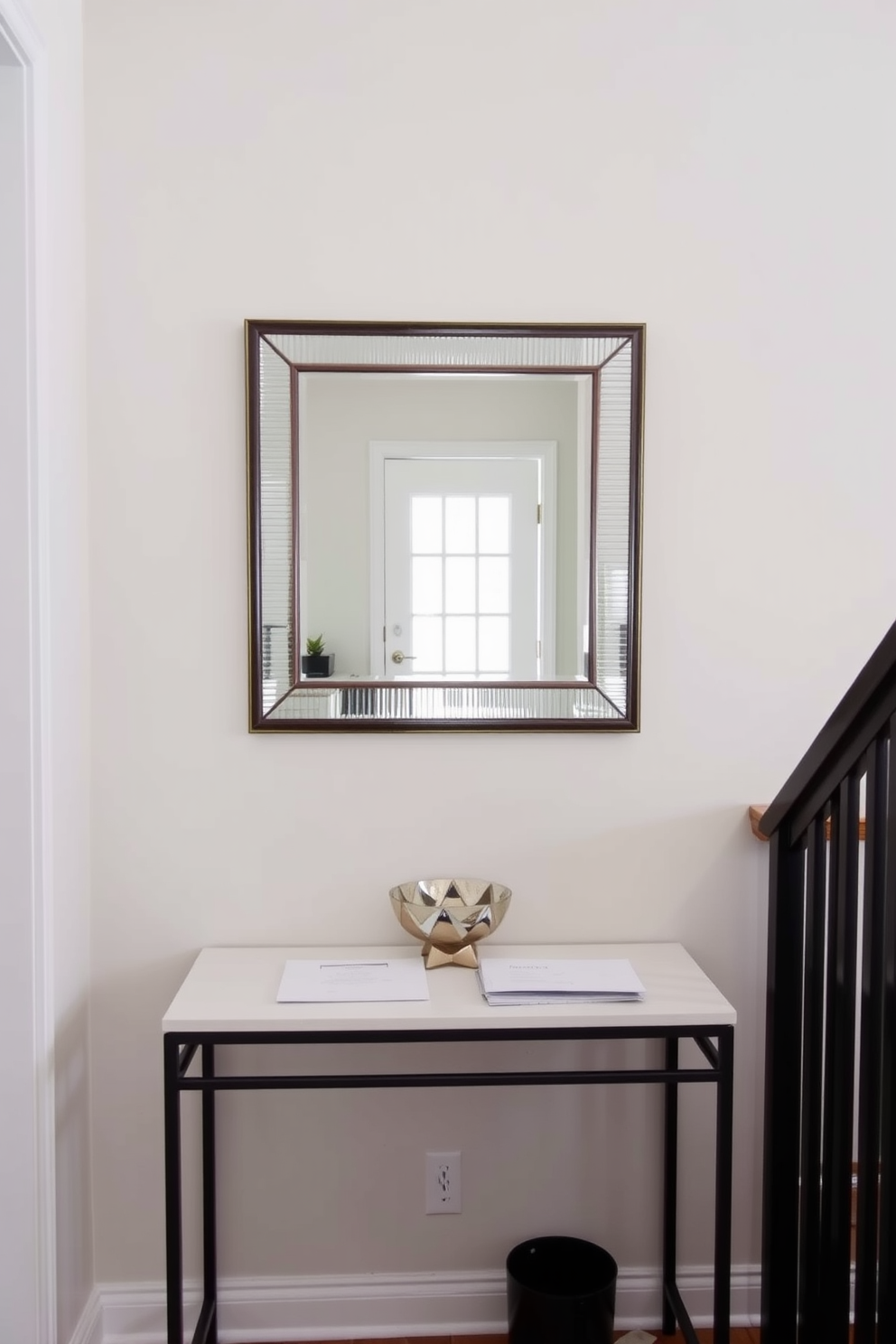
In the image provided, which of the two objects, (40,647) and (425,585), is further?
(425,585)

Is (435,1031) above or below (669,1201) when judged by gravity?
above

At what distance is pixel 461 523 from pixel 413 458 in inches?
5.9

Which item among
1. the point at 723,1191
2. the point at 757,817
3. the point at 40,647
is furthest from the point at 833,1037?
the point at 40,647

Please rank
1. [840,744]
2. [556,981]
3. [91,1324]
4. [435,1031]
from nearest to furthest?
[840,744] < [435,1031] < [556,981] < [91,1324]

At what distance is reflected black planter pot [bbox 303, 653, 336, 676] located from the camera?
6.15 feet

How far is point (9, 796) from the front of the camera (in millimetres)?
1564

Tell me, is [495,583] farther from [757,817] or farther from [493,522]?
[757,817]

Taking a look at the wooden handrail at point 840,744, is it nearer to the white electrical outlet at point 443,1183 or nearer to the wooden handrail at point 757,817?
the wooden handrail at point 757,817

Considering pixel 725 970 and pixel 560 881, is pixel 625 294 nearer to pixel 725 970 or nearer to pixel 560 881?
pixel 560 881

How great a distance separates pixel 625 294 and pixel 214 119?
813mm

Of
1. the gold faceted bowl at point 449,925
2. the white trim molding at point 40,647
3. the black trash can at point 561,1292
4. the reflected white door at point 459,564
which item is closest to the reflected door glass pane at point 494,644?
the reflected white door at point 459,564

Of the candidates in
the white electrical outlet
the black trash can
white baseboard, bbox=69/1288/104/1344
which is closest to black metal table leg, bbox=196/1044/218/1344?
white baseboard, bbox=69/1288/104/1344

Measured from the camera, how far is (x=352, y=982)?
5.47 ft

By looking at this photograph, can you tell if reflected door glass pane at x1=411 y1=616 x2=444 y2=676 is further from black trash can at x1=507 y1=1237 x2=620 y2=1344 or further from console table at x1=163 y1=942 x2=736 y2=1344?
black trash can at x1=507 y1=1237 x2=620 y2=1344
